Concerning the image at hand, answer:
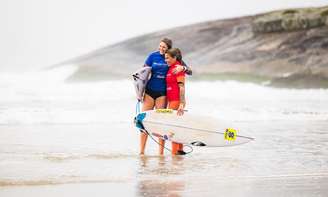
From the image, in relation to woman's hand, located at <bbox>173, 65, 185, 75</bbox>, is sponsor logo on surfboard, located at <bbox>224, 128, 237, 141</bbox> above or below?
below

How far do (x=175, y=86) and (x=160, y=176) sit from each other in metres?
2.06

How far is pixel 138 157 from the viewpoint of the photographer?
31.3 ft

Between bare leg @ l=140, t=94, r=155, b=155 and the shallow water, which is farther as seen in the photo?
bare leg @ l=140, t=94, r=155, b=155

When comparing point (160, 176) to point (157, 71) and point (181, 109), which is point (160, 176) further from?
point (157, 71)

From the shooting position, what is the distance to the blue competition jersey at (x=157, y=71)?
961 centimetres

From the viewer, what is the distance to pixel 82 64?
3912 centimetres

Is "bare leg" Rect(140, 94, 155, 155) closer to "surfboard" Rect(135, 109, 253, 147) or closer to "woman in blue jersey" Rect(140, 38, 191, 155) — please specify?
"woman in blue jersey" Rect(140, 38, 191, 155)

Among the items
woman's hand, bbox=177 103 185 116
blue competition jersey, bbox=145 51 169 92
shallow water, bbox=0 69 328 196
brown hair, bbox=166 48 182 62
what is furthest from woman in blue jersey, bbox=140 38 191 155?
shallow water, bbox=0 69 328 196

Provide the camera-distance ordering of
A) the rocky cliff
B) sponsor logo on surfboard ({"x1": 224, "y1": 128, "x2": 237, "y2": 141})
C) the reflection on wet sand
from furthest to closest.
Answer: the rocky cliff → sponsor logo on surfboard ({"x1": 224, "y1": 128, "x2": 237, "y2": 141}) → the reflection on wet sand

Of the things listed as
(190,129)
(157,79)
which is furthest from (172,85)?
(190,129)

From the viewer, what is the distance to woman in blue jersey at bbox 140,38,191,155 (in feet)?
31.4

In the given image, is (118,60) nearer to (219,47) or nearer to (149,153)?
(219,47)

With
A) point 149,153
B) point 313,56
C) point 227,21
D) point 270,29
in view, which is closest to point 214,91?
point 313,56

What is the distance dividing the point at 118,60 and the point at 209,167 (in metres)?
28.7
